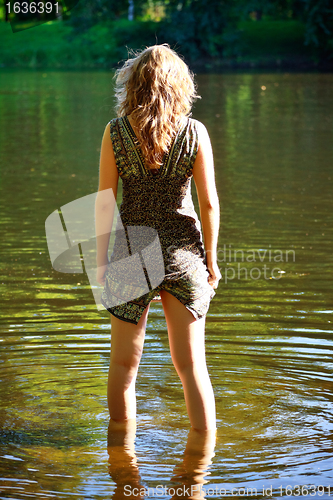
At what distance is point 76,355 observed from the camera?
15.1ft

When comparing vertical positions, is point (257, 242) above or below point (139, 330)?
below

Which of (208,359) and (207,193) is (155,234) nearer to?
(207,193)

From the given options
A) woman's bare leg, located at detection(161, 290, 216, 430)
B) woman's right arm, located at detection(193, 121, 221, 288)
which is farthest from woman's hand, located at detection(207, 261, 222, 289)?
woman's bare leg, located at detection(161, 290, 216, 430)

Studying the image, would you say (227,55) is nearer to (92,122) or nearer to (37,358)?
(92,122)

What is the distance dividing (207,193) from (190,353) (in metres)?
0.68

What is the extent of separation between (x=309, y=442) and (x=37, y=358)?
1.87 metres

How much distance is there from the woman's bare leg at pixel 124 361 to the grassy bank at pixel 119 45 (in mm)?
38245

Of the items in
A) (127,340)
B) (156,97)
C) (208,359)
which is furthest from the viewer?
(208,359)

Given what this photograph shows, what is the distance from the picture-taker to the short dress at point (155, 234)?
2.90m

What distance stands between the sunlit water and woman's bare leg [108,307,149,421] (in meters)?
0.24

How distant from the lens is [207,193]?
297 centimetres

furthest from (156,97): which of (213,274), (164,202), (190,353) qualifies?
(190,353)

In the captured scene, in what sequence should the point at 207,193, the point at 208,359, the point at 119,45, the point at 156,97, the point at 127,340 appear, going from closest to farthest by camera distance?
the point at 156,97, the point at 207,193, the point at 127,340, the point at 208,359, the point at 119,45

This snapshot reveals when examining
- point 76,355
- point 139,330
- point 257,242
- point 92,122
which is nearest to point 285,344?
point 76,355
